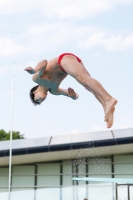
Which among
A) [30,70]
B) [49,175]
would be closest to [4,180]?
[49,175]

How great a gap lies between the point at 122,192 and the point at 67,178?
12.2 ft

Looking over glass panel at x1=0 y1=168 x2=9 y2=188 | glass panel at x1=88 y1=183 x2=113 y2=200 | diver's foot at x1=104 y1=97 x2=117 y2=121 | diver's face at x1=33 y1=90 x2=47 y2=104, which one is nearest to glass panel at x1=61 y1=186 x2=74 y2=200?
glass panel at x1=88 y1=183 x2=113 y2=200

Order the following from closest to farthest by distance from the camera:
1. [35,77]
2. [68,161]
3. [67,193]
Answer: [35,77] → [67,193] → [68,161]

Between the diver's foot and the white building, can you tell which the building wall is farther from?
the diver's foot

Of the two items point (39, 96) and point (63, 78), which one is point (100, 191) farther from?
point (63, 78)

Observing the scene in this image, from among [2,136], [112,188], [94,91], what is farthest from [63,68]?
[2,136]

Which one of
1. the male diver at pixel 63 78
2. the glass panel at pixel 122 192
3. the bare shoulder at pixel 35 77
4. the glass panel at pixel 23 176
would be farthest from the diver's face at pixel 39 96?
the glass panel at pixel 23 176

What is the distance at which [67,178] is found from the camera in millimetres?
21906

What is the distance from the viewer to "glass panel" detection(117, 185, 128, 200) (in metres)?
18.6

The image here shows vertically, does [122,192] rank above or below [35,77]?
below

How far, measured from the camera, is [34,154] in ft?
70.1

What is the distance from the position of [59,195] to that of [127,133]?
4171 millimetres

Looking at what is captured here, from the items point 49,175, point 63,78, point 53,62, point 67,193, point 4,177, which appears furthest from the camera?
point 4,177

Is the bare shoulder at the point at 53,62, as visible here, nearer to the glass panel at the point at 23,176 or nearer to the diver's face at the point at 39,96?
the diver's face at the point at 39,96
